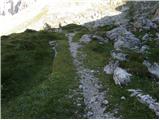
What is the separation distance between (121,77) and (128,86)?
2100 mm

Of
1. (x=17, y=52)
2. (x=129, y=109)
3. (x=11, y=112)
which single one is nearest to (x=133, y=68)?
(x=129, y=109)

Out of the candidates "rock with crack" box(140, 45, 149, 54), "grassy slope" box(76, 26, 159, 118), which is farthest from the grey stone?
"grassy slope" box(76, 26, 159, 118)

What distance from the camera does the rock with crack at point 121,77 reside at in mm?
41062

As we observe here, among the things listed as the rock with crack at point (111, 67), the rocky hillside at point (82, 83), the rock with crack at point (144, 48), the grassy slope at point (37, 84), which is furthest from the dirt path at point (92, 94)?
the rock with crack at point (144, 48)

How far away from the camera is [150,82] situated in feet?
137

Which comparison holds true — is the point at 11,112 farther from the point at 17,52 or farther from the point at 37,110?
the point at 17,52

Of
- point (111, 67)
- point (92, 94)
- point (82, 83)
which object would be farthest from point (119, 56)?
point (92, 94)

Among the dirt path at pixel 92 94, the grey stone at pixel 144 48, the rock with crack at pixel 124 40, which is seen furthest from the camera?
the rock with crack at pixel 124 40

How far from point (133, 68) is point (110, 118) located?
14571mm

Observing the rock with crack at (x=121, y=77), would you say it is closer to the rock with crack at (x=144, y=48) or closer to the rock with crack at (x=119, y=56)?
the rock with crack at (x=119, y=56)

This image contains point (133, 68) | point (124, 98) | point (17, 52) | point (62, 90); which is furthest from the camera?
point (17, 52)

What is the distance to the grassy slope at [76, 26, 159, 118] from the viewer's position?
32428mm

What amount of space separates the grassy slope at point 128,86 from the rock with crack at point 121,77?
59 cm

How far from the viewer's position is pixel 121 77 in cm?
4175
